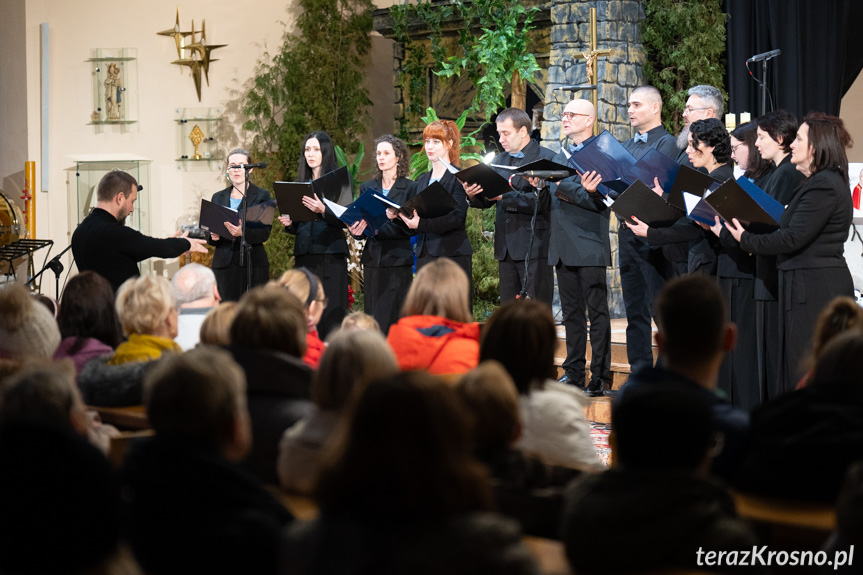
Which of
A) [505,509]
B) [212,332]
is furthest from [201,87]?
[505,509]

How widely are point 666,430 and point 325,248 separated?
4609mm

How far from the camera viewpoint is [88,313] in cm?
322

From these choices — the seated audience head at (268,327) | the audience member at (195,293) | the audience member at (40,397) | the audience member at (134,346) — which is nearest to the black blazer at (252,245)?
the audience member at (195,293)

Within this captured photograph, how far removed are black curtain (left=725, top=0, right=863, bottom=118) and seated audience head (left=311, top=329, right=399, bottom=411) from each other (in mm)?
6323

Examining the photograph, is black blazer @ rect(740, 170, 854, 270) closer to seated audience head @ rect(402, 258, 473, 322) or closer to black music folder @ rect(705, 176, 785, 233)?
black music folder @ rect(705, 176, 785, 233)

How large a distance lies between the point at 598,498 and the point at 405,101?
28.6 ft

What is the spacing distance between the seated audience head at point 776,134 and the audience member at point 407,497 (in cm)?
355

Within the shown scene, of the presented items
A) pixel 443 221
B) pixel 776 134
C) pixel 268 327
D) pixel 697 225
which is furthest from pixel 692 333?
pixel 443 221

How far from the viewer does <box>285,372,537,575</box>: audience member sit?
→ 1.26 metres

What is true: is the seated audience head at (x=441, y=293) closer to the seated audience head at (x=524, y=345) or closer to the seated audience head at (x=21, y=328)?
the seated audience head at (x=524, y=345)

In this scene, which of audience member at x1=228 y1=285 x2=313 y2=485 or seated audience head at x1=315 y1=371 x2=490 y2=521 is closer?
seated audience head at x1=315 y1=371 x2=490 y2=521

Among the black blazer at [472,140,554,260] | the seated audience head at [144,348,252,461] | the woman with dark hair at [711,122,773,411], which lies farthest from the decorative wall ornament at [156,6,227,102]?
the seated audience head at [144,348,252,461]

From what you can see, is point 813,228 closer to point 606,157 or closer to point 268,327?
point 606,157

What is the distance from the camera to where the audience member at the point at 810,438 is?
1.90 metres
